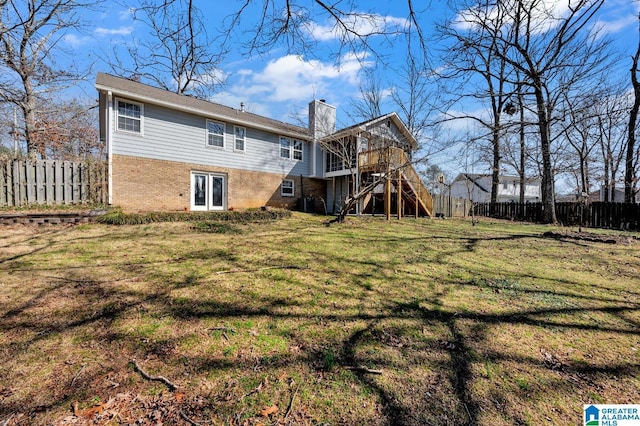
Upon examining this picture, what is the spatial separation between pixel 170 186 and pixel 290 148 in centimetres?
689

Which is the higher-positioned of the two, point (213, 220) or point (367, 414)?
point (213, 220)

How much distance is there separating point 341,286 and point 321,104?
15.2 metres

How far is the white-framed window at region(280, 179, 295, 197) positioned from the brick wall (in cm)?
22

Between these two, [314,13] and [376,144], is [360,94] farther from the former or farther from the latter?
[314,13]

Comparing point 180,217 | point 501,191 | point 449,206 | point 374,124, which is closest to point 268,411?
point 180,217

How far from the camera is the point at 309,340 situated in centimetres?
241

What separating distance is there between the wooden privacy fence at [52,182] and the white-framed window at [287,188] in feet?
26.3

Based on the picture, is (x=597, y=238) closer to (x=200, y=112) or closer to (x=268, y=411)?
(x=268, y=411)

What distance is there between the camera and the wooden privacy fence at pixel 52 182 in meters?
8.37

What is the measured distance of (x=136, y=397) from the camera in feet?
5.75

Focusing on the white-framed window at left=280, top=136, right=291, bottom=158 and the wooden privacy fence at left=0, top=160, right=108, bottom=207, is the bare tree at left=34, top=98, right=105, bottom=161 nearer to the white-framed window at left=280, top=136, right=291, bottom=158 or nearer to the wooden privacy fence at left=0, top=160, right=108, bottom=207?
the wooden privacy fence at left=0, top=160, right=108, bottom=207

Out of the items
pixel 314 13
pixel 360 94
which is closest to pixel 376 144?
pixel 360 94

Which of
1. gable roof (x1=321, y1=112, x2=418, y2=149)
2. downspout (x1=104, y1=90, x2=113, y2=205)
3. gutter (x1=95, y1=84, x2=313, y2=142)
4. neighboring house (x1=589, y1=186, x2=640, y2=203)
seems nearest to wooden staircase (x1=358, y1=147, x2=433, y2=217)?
gable roof (x1=321, y1=112, x2=418, y2=149)

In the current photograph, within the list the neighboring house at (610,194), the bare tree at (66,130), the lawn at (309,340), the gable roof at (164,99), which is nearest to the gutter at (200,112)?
the gable roof at (164,99)
